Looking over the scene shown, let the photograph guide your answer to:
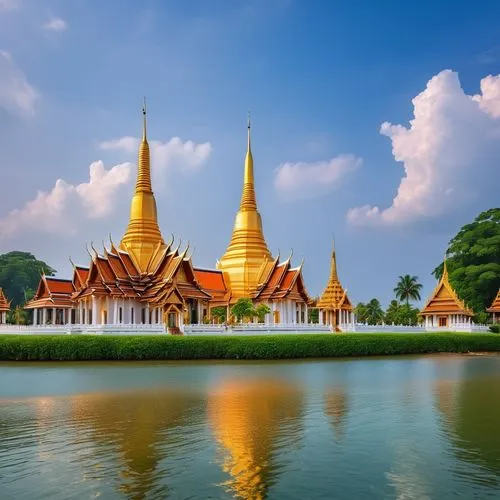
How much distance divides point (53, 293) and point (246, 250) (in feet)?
48.1

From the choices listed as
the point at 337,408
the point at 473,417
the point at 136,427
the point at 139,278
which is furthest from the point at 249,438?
the point at 139,278

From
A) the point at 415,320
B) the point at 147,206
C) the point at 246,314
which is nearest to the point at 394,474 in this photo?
the point at 246,314

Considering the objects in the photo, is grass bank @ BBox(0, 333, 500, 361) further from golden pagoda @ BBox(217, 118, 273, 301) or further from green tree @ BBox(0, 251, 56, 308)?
green tree @ BBox(0, 251, 56, 308)

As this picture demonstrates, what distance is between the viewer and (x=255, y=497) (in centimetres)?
767

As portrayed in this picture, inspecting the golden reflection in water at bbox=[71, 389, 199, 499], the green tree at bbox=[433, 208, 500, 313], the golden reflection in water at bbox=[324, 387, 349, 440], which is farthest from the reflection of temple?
the green tree at bbox=[433, 208, 500, 313]

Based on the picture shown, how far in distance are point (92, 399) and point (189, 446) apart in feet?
20.8

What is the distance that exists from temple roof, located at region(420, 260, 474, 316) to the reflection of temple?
26.5 meters

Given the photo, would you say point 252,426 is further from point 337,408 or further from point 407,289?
point 407,289

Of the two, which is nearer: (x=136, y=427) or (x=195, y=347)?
(x=136, y=427)

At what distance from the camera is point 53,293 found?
43938 mm

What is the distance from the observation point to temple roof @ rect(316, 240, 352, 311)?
43.4 m

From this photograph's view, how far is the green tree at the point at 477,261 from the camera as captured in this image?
56.8 metres

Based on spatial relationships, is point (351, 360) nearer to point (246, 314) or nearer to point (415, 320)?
point (246, 314)

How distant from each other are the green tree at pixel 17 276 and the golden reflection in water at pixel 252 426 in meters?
58.0
